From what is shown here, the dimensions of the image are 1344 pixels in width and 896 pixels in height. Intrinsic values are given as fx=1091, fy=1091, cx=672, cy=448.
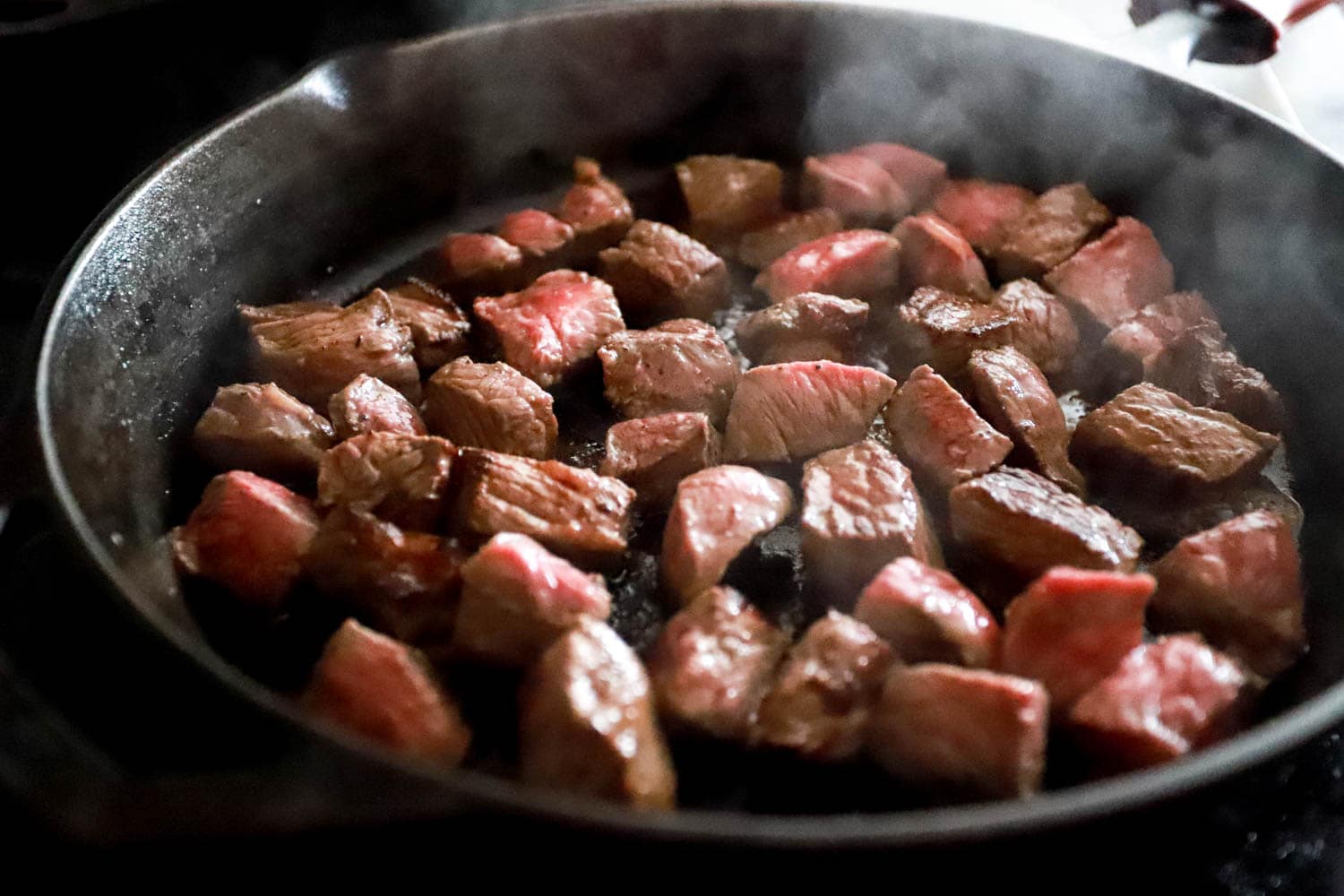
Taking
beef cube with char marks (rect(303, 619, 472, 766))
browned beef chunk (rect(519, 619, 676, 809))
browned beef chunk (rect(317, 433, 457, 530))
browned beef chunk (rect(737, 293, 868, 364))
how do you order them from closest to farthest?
browned beef chunk (rect(519, 619, 676, 809)), beef cube with char marks (rect(303, 619, 472, 766)), browned beef chunk (rect(317, 433, 457, 530)), browned beef chunk (rect(737, 293, 868, 364))

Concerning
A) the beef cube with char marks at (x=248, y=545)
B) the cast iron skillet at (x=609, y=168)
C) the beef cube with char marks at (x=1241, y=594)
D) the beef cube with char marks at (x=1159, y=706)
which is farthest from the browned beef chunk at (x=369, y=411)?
the beef cube with char marks at (x=1241, y=594)

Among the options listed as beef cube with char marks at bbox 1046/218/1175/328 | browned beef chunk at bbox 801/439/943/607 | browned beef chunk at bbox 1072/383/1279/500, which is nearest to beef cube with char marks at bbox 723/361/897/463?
browned beef chunk at bbox 801/439/943/607

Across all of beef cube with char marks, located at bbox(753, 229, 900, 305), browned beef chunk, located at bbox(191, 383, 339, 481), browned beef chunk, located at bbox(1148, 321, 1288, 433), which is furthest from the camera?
beef cube with char marks, located at bbox(753, 229, 900, 305)

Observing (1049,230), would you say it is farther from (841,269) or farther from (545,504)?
(545,504)

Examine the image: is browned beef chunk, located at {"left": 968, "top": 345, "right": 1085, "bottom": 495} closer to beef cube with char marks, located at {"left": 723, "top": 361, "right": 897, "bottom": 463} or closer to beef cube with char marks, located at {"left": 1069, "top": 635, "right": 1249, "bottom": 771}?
beef cube with char marks, located at {"left": 723, "top": 361, "right": 897, "bottom": 463}

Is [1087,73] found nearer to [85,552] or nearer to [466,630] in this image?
[466,630]

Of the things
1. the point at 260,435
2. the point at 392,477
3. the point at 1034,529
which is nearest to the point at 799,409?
the point at 1034,529

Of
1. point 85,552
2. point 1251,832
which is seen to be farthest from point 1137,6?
point 85,552
